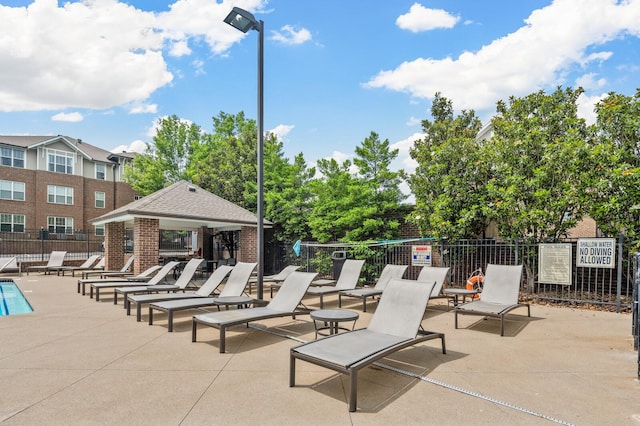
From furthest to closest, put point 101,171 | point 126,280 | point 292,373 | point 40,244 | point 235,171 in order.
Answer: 1. point 101,171
2. point 40,244
3. point 235,171
4. point 126,280
5. point 292,373

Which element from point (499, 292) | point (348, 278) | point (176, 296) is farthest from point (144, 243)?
point (499, 292)

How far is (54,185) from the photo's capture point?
34.6 meters

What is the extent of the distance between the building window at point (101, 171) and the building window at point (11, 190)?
21.6 ft

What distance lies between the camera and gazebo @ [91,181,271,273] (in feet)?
43.9

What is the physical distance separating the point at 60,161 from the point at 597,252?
41066 mm

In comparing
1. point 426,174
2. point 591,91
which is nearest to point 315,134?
point 426,174

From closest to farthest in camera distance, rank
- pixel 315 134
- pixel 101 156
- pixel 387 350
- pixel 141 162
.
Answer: pixel 387 350 → pixel 315 134 → pixel 141 162 → pixel 101 156

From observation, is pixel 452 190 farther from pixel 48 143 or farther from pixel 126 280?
pixel 48 143

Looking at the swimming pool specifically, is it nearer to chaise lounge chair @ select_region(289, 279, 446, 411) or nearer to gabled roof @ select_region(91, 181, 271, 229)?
gabled roof @ select_region(91, 181, 271, 229)

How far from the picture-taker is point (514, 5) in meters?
11.3

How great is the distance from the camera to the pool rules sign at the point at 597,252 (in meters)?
8.65

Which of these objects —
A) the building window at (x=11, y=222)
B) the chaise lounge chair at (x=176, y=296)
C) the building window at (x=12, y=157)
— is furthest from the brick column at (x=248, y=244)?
the building window at (x=12, y=157)

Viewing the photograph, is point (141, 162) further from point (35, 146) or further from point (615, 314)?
point (615, 314)

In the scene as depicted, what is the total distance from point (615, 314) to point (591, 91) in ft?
30.2
